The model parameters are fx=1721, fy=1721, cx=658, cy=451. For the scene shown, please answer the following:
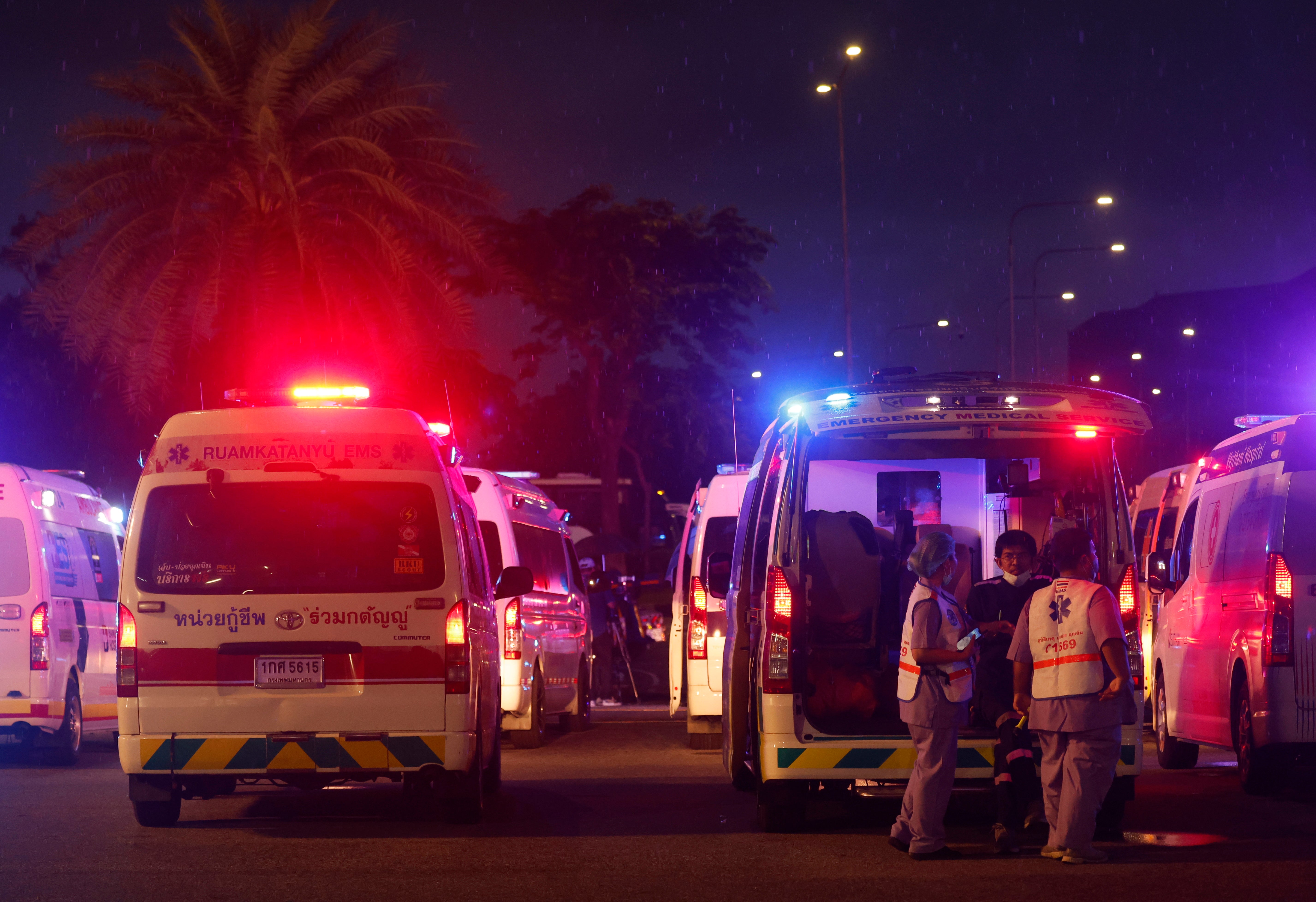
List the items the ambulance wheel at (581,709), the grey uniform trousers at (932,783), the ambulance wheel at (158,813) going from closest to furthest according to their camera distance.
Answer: the grey uniform trousers at (932,783) → the ambulance wheel at (158,813) → the ambulance wheel at (581,709)

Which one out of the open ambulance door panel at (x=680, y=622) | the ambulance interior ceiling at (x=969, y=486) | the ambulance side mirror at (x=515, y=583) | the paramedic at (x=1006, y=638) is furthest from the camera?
the open ambulance door panel at (x=680, y=622)

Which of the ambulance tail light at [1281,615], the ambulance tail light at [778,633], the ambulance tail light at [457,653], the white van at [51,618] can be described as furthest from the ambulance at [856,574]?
the white van at [51,618]

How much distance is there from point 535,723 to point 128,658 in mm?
6058

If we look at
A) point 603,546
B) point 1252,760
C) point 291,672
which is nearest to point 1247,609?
point 1252,760

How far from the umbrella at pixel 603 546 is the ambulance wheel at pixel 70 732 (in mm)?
7227

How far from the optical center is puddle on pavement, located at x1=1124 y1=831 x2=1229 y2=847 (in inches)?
355

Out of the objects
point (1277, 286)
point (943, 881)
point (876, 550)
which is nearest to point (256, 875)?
point (943, 881)

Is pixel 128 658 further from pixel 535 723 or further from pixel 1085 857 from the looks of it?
pixel 535 723

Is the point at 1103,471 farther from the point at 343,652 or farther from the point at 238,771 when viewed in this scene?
the point at 238,771

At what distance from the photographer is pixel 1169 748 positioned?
1355 centimetres

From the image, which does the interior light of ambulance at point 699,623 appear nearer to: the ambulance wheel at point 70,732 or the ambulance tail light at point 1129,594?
the ambulance tail light at point 1129,594

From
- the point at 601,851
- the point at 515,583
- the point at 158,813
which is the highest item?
the point at 515,583

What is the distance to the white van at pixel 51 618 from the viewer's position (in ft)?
45.9

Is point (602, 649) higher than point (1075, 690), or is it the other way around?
point (1075, 690)
